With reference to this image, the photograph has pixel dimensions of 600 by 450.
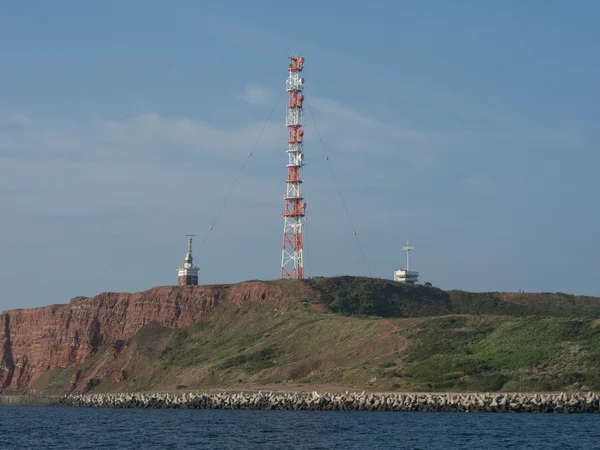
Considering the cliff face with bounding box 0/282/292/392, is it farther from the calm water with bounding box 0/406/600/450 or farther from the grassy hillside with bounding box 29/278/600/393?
the calm water with bounding box 0/406/600/450

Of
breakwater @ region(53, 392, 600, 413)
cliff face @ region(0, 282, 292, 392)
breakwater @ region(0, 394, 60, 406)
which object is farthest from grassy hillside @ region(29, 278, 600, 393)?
breakwater @ region(53, 392, 600, 413)

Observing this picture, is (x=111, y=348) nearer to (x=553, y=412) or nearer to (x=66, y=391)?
(x=66, y=391)

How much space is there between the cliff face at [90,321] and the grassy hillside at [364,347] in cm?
188

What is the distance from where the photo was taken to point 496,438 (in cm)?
5294

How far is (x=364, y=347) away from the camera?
9700 centimetres

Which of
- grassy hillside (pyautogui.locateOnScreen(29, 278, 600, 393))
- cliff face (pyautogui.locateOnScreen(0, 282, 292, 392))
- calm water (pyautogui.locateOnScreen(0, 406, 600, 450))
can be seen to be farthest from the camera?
cliff face (pyautogui.locateOnScreen(0, 282, 292, 392))

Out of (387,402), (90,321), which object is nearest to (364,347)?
(387,402)

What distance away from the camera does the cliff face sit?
419ft

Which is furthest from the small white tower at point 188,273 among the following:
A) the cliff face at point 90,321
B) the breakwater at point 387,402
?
the breakwater at point 387,402

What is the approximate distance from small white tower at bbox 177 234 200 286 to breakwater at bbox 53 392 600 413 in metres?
42.0

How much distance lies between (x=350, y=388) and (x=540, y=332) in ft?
57.9

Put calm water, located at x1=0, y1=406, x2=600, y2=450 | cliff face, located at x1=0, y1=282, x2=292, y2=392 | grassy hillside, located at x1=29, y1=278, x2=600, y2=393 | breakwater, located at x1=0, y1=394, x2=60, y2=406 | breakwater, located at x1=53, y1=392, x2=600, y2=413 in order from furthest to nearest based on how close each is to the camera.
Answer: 1. cliff face, located at x1=0, y1=282, x2=292, y2=392
2. breakwater, located at x1=0, y1=394, x2=60, y2=406
3. grassy hillside, located at x1=29, y1=278, x2=600, y2=393
4. breakwater, located at x1=53, y1=392, x2=600, y2=413
5. calm water, located at x1=0, y1=406, x2=600, y2=450

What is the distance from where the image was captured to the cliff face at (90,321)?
127750 millimetres

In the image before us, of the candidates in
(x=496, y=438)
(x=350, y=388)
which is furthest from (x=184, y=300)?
(x=496, y=438)
